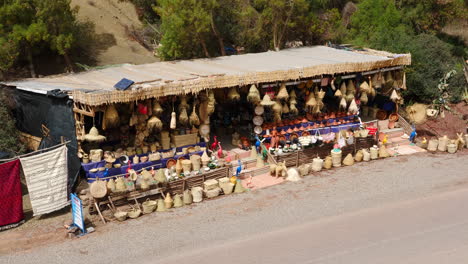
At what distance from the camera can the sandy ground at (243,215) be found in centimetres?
989

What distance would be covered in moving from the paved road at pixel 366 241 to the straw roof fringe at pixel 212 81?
4.32m

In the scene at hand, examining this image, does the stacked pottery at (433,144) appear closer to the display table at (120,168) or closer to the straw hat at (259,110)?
the straw hat at (259,110)

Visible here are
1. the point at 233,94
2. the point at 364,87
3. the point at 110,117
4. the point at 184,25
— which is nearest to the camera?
the point at 110,117

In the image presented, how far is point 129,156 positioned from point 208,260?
4418 millimetres

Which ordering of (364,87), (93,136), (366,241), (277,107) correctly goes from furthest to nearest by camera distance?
(364,87) → (277,107) → (93,136) → (366,241)

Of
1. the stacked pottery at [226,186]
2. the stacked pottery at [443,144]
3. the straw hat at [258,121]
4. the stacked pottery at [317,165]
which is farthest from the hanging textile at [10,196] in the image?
the stacked pottery at [443,144]

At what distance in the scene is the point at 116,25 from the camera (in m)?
27.2

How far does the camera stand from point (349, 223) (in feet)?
36.0

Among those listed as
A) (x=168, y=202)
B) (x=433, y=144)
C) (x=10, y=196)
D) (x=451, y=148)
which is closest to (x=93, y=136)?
(x=10, y=196)

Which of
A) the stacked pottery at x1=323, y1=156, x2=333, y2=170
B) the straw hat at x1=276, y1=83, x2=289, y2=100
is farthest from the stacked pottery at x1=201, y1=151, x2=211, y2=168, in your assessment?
the stacked pottery at x1=323, y1=156, x2=333, y2=170

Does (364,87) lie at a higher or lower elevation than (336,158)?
higher

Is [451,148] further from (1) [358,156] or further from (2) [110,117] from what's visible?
(2) [110,117]

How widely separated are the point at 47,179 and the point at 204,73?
5.59 m

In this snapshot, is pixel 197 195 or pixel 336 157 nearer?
pixel 197 195
